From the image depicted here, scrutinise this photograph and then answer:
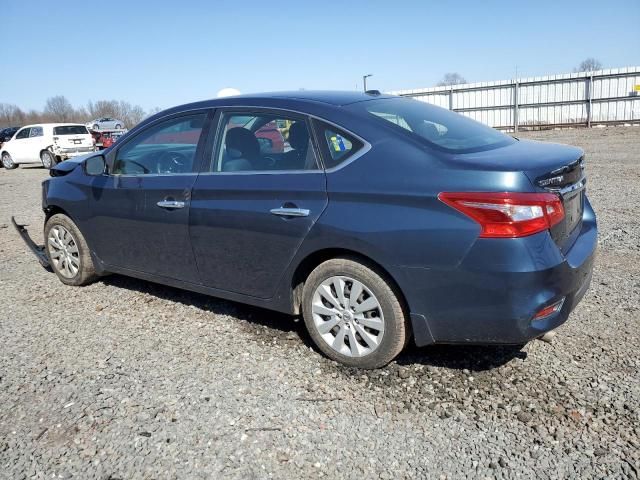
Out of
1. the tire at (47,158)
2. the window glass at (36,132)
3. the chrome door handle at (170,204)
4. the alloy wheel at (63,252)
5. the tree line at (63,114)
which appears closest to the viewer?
the chrome door handle at (170,204)

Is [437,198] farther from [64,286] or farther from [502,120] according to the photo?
[502,120]

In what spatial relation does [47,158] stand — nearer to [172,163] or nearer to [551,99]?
[172,163]

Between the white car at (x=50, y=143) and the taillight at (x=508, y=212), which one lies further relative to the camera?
the white car at (x=50, y=143)

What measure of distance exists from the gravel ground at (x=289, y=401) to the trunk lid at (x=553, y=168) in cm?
86

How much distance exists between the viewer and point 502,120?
2672 cm

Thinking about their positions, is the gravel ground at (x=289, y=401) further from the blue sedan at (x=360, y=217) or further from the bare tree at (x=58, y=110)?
the bare tree at (x=58, y=110)

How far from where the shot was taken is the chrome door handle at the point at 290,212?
3.23 metres

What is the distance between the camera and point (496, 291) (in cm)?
271

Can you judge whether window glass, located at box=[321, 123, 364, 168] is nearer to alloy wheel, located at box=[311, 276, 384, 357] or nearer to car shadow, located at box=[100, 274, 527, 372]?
alloy wheel, located at box=[311, 276, 384, 357]

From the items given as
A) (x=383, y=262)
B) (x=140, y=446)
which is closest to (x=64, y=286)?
(x=140, y=446)

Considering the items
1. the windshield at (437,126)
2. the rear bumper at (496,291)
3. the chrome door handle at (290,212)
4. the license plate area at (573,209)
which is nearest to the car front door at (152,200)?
the chrome door handle at (290,212)

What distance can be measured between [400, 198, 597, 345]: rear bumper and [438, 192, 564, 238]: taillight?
2.0 inches

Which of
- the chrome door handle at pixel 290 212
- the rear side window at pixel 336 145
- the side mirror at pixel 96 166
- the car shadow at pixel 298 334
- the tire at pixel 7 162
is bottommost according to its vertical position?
the car shadow at pixel 298 334

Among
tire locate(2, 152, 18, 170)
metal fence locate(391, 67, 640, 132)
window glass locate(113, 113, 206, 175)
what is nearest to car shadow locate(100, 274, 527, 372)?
window glass locate(113, 113, 206, 175)
